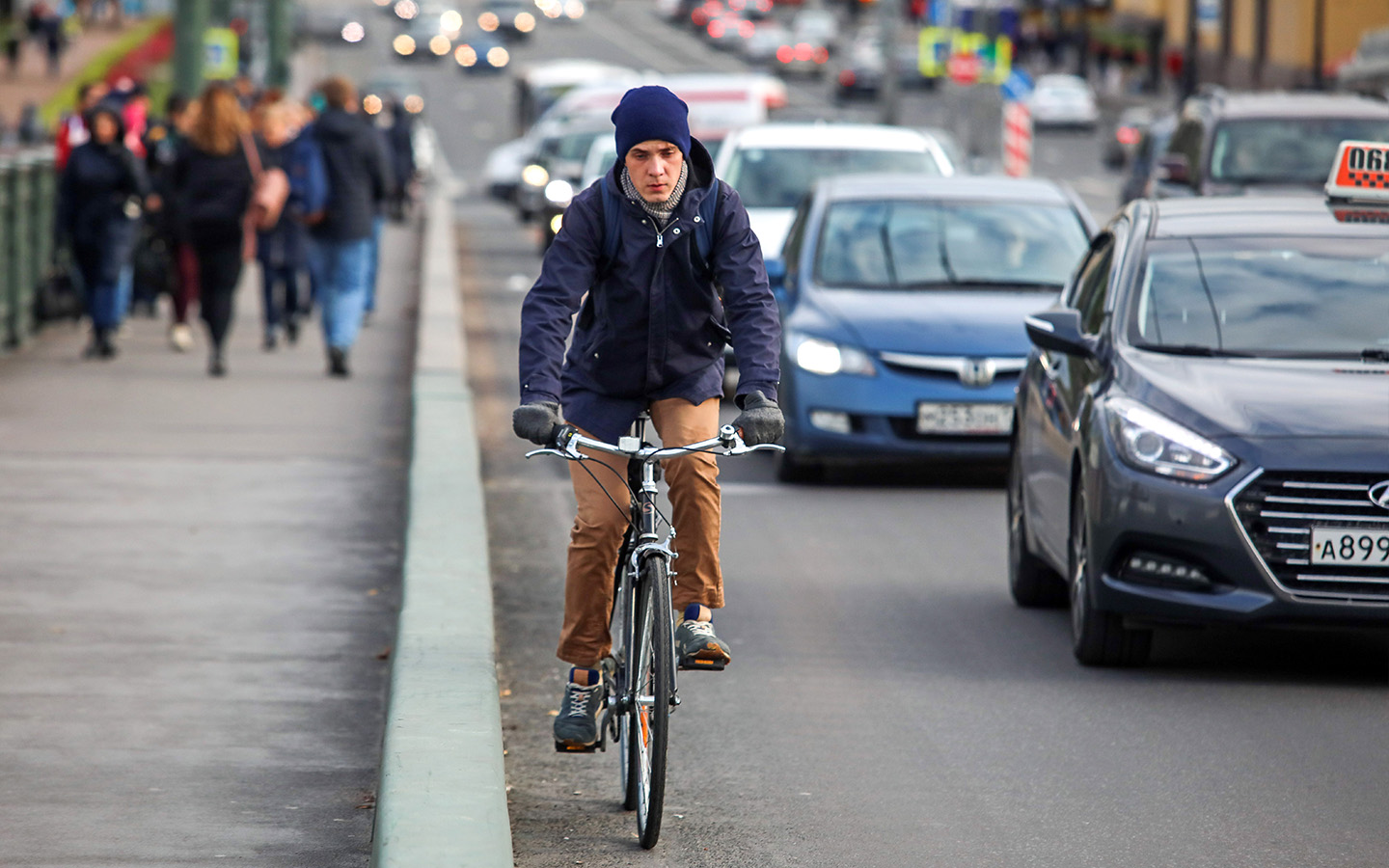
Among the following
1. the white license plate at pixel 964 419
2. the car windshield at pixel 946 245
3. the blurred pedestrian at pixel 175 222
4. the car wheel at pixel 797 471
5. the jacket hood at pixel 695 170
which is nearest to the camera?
the jacket hood at pixel 695 170

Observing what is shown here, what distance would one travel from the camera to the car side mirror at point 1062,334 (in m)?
8.30

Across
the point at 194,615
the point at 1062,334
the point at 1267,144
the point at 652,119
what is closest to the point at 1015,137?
the point at 1267,144

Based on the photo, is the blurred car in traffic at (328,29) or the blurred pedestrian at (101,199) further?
the blurred car in traffic at (328,29)

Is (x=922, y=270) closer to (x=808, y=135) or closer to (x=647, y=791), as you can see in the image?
(x=808, y=135)

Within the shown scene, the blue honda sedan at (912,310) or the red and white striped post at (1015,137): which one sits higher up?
the blue honda sedan at (912,310)

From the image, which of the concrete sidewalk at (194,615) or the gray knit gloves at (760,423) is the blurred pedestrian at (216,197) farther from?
the gray knit gloves at (760,423)

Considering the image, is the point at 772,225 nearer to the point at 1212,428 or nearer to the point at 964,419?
the point at 964,419

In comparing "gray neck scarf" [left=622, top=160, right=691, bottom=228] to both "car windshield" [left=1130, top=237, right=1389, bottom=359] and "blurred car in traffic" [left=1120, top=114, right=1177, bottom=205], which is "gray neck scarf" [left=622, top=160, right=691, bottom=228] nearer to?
"car windshield" [left=1130, top=237, right=1389, bottom=359]

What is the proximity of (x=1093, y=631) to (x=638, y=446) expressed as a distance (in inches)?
105

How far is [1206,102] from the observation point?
18.2 m

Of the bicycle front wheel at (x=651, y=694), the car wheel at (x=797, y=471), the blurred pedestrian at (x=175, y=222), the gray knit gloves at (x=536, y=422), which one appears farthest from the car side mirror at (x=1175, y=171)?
the gray knit gloves at (x=536, y=422)

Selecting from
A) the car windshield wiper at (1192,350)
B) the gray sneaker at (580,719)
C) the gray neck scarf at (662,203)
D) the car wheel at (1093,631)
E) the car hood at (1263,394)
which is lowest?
the car wheel at (1093,631)

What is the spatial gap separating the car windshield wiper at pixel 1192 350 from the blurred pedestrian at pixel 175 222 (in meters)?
8.95

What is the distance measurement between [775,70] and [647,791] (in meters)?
88.7
